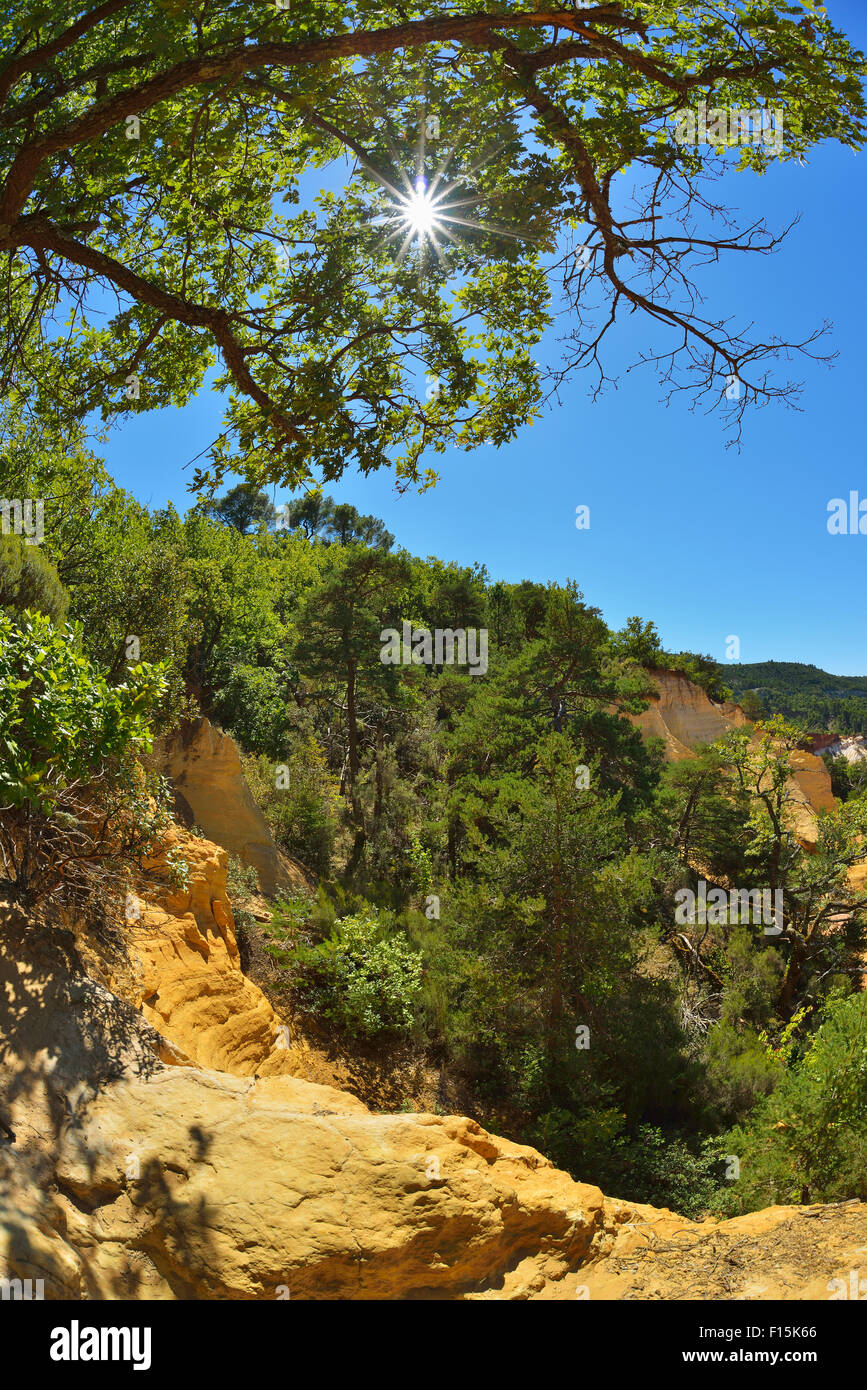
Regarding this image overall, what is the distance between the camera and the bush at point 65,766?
14.2 feet

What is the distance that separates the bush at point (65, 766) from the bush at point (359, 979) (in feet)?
21.4

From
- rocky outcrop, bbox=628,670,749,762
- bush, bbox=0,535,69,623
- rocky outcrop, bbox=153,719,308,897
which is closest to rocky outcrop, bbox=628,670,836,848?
rocky outcrop, bbox=628,670,749,762

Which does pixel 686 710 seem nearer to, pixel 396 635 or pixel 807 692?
pixel 396 635

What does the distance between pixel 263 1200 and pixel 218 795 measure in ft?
36.1

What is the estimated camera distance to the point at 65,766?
457cm

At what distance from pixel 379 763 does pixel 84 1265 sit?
57.7ft

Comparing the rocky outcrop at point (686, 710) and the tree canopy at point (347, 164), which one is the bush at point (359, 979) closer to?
the tree canopy at point (347, 164)

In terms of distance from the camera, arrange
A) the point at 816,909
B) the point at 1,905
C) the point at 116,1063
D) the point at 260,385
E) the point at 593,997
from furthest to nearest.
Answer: the point at 816,909 < the point at 593,997 < the point at 260,385 < the point at 1,905 < the point at 116,1063


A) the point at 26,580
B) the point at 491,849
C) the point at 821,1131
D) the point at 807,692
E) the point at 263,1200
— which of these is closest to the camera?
the point at 263,1200

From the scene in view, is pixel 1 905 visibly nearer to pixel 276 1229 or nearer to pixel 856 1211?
pixel 276 1229

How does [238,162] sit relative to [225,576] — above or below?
below

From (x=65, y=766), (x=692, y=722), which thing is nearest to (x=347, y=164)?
(x=65, y=766)

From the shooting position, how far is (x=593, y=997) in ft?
39.2

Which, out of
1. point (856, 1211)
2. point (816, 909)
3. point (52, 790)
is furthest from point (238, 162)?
point (816, 909)
